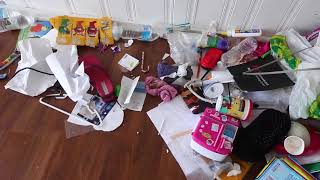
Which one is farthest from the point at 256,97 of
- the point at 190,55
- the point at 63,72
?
the point at 63,72

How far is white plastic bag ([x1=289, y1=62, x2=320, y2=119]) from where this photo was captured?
101 centimetres

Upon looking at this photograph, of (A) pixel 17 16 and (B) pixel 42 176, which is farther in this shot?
(A) pixel 17 16

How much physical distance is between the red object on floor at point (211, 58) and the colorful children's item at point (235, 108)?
219 mm

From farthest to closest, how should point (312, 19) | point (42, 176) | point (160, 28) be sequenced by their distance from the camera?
point (160, 28), point (312, 19), point (42, 176)

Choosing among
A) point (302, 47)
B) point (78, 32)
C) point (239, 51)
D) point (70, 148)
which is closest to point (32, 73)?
point (78, 32)

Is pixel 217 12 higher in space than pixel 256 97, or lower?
higher

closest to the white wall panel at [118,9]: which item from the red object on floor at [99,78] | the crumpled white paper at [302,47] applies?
the red object on floor at [99,78]

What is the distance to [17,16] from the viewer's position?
1.36 meters

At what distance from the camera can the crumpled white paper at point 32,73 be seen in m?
1.16

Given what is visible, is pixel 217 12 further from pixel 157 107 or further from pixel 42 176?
pixel 42 176

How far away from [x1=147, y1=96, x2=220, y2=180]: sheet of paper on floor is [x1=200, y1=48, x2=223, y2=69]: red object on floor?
203 mm

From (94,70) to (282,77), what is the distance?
82 centimetres

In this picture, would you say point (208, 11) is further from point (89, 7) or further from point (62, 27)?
point (62, 27)

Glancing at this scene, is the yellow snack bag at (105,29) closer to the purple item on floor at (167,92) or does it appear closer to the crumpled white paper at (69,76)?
the crumpled white paper at (69,76)
